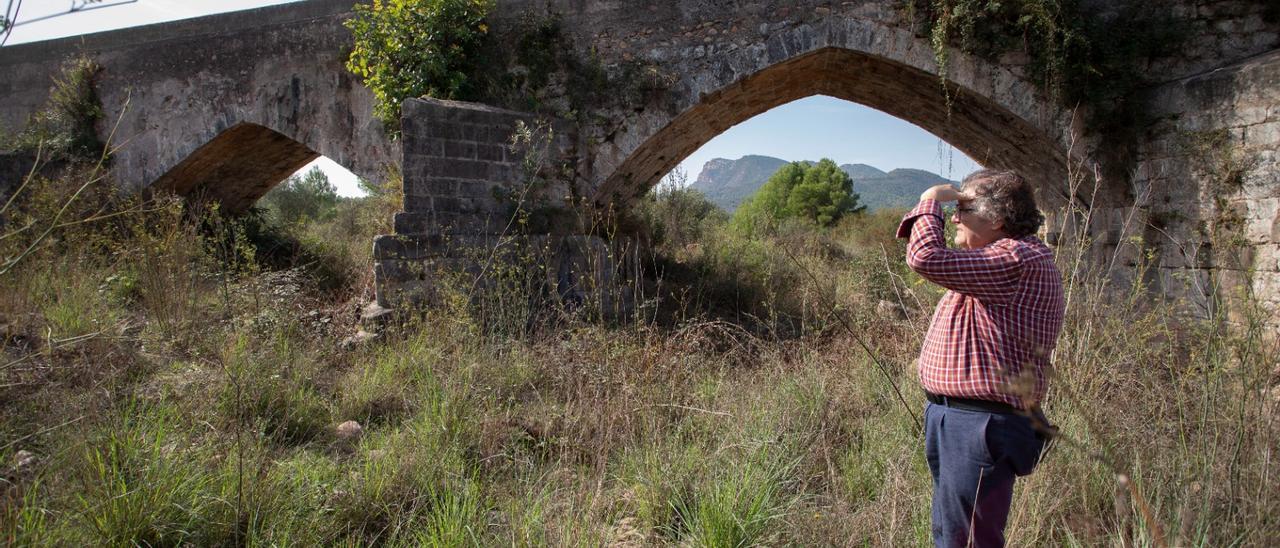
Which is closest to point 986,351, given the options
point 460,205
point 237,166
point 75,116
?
point 460,205

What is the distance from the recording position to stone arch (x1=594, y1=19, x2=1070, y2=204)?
5902 millimetres

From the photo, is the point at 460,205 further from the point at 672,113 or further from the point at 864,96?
the point at 864,96

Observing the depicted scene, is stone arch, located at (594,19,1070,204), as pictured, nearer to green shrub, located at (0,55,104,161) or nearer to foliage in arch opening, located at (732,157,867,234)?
green shrub, located at (0,55,104,161)

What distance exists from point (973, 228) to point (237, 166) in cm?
957

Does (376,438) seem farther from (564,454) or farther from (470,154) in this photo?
(470,154)

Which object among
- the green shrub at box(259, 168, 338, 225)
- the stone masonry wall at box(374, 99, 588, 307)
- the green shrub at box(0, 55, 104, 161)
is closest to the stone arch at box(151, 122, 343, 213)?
the green shrub at box(0, 55, 104, 161)

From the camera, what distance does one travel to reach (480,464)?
2.83 metres

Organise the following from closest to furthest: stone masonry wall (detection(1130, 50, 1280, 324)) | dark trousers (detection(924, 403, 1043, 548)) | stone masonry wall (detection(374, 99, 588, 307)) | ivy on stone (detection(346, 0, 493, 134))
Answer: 1. dark trousers (detection(924, 403, 1043, 548))
2. stone masonry wall (detection(1130, 50, 1280, 324))
3. stone masonry wall (detection(374, 99, 588, 307))
4. ivy on stone (detection(346, 0, 493, 134))

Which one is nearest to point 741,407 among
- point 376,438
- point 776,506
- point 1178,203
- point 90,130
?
point 776,506

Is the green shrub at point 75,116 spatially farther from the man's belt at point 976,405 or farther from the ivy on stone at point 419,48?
the man's belt at point 976,405

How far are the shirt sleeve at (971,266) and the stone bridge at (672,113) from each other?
8.91 ft

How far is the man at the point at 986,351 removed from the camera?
5.70ft

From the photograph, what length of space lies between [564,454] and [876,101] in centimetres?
618

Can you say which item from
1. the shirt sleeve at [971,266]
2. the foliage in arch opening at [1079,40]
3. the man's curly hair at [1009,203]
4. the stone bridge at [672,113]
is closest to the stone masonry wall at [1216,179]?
the stone bridge at [672,113]
